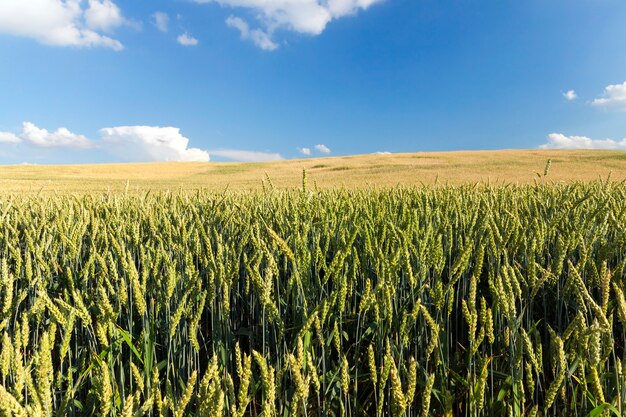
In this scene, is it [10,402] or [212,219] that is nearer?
[10,402]

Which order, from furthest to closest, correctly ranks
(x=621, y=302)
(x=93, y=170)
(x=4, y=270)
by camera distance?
1. (x=93, y=170)
2. (x=4, y=270)
3. (x=621, y=302)

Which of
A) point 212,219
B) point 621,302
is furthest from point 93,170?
point 621,302

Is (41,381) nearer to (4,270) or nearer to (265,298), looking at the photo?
(265,298)

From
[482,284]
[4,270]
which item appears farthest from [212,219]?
[482,284]

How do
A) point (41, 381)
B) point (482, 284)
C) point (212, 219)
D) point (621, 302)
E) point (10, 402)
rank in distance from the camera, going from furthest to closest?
point (212, 219) → point (482, 284) → point (621, 302) → point (41, 381) → point (10, 402)

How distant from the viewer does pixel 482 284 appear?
6.98 ft

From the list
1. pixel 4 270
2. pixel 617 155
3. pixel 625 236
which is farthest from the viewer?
pixel 617 155

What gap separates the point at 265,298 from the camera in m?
1.02

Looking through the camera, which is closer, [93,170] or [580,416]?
[580,416]

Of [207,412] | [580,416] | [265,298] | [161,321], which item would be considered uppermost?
[265,298]

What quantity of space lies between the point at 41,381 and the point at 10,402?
0.12 metres

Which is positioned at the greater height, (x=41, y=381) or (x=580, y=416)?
(x=41, y=381)

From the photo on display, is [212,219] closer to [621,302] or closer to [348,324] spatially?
[348,324]

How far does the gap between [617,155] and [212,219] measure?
2988cm
